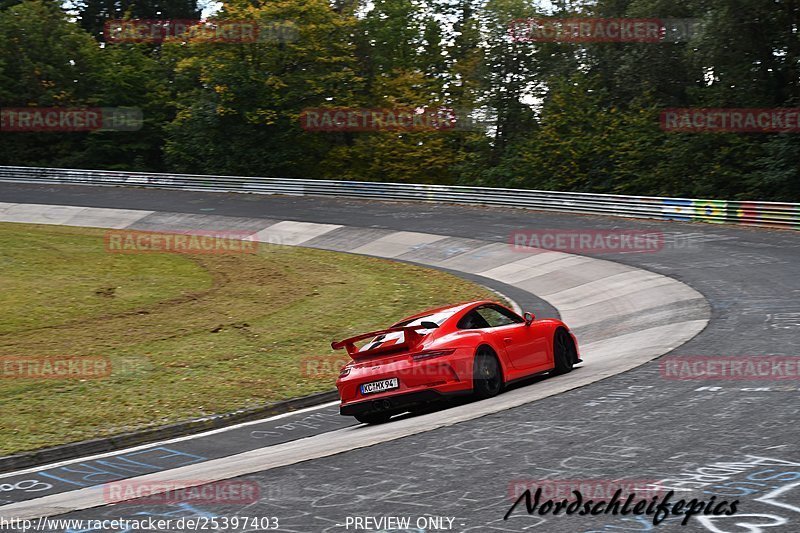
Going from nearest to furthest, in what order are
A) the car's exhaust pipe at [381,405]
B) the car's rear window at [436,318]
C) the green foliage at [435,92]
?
the car's exhaust pipe at [381,405], the car's rear window at [436,318], the green foliage at [435,92]

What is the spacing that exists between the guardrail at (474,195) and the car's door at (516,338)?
21455 millimetres

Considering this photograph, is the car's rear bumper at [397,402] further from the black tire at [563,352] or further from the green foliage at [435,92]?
the green foliage at [435,92]

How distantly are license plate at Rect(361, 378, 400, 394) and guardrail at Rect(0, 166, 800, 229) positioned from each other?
23.8m

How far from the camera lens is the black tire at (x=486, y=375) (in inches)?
427

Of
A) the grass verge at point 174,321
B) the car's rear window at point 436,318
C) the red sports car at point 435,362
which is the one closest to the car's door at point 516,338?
the red sports car at point 435,362

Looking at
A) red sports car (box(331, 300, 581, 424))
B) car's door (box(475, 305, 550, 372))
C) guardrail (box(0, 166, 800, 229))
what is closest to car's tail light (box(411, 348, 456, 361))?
red sports car (box(331, 300, 581, 424))

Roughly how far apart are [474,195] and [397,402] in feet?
104

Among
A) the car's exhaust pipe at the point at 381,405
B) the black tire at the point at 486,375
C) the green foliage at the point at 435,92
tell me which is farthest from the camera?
the green foliage at the point at 435,92

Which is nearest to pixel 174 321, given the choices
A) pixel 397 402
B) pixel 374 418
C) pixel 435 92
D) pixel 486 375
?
pixel 374 418

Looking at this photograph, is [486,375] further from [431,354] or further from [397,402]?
[397,402]

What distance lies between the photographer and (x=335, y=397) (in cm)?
1395

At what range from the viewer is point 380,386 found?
35.1 ft

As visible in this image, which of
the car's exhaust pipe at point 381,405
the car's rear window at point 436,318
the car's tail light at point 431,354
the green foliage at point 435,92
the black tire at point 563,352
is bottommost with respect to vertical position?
the car's exhaust pipe at point 381,405

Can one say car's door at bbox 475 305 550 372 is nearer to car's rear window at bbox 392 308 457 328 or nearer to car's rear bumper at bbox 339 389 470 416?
car's rear window at bbox 392 308 457 328
